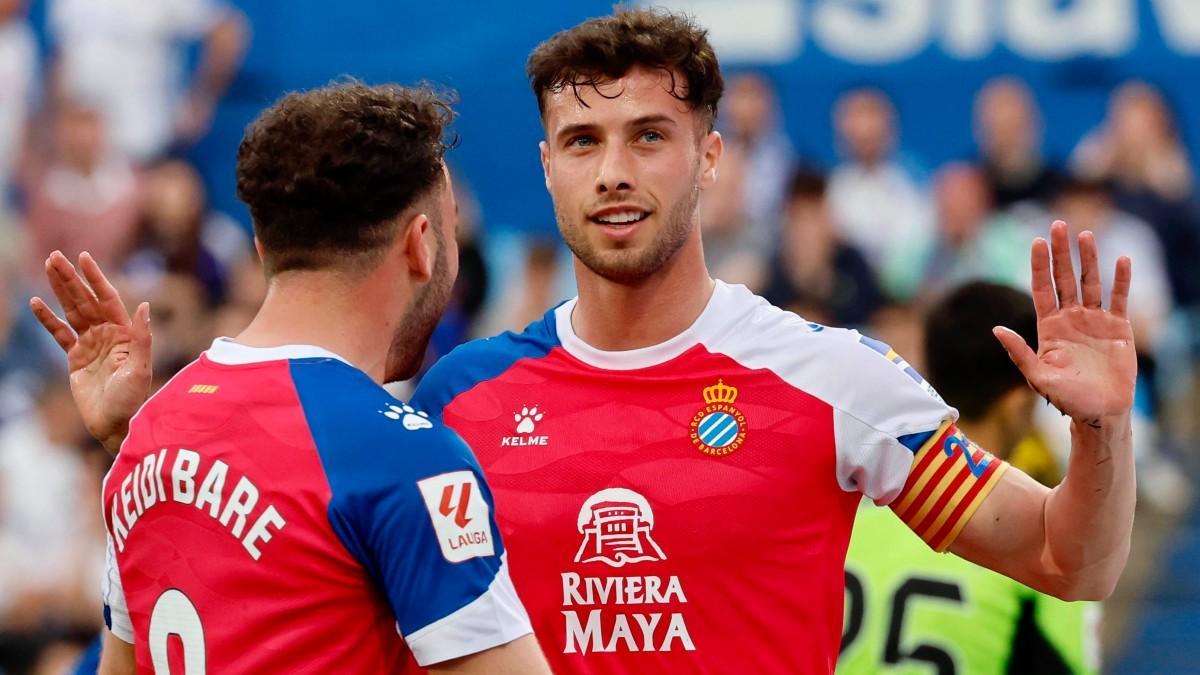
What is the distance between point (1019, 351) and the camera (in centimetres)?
325

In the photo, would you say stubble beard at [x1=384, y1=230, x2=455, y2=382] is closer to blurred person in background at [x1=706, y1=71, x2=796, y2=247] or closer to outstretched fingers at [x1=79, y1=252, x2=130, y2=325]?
outstretched fingers at [x1=79, y1=252, x2=130, y2=325]

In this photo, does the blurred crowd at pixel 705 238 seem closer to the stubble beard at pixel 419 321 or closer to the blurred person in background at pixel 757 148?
the blurred person in background at pixel 757 148

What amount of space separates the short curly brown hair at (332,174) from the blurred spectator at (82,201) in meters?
9.15

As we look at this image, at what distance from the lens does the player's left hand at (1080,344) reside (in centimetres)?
325

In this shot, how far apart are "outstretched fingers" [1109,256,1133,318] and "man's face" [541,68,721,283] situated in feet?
3.28

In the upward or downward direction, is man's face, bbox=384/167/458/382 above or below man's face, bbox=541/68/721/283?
below

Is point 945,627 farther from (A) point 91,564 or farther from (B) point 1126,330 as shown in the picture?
(A) point 91,564

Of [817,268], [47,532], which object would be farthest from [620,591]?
[47,532]

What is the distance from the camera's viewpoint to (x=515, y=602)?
2.83 meters

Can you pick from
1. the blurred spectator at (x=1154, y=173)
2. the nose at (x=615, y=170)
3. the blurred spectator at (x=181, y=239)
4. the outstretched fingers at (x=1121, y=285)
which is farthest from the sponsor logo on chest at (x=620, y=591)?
the blurred spectator at (x=181, y=239)

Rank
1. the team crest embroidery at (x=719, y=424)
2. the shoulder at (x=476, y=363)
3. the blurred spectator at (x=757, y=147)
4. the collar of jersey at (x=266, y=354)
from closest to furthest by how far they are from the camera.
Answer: the collar of jersey at (x=266, y=354)
the team crest embroidery at (x=719, y=424)
the shoulder at (x=476, y=363)
the blurred spectator at (x=757, y=147)

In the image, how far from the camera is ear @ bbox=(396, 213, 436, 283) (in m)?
3.05

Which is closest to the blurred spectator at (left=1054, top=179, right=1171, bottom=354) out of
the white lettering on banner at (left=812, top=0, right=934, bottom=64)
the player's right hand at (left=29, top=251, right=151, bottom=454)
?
the white lettering on banner at (left=812, top=0, right=934, bottom=64)

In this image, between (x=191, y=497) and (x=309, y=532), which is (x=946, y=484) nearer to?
(x=309, y=532)
